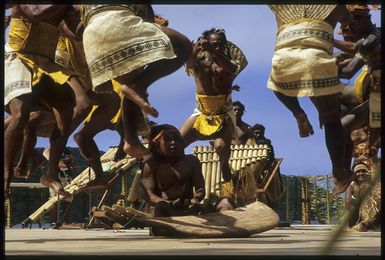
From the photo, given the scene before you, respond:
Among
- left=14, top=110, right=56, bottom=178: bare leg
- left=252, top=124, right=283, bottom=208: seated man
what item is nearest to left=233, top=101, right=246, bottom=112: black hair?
left=252, top=124, right=283, bottom=208: seated man

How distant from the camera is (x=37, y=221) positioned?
1006cm

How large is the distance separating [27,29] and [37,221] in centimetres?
591

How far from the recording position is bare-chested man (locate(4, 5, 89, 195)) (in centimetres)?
456

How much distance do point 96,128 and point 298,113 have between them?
1.74 m

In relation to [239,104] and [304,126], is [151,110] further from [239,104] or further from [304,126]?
[239,104]

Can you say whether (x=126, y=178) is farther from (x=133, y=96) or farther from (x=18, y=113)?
(x=133, y=96)

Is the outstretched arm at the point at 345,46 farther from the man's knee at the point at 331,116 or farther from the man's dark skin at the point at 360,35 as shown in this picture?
the man's knee at the point at 331,116

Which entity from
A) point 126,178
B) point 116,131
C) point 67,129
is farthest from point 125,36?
point 126,178

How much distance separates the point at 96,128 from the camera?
529cm

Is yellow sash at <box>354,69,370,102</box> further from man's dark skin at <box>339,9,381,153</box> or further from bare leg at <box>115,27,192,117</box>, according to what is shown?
bare leg at <box>115,27,192,117</box>

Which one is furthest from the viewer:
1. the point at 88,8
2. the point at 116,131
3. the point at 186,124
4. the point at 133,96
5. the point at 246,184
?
the point at 246,184

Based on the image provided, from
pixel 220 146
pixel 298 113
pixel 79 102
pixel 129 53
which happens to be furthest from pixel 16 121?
pixel 220 146

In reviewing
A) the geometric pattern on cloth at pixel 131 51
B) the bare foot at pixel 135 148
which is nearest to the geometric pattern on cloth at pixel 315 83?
the geometric pattern on cloth at pixel 131 51

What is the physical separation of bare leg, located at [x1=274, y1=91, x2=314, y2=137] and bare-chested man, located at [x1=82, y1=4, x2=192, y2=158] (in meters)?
0.74
